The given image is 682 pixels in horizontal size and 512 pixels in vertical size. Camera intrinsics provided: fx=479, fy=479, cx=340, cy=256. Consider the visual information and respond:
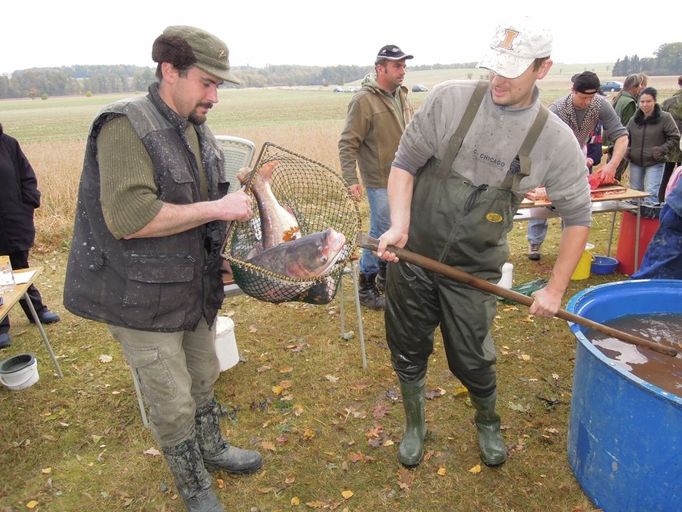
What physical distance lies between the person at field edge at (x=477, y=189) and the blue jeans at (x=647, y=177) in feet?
20.7

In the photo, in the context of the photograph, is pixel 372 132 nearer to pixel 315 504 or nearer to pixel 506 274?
pixel 506 274

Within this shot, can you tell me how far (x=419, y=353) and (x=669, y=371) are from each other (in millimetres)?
1536

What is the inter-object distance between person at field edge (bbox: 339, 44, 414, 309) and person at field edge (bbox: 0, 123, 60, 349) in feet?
11.8

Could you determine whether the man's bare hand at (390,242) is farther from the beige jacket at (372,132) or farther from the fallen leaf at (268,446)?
the beige jacket at (372,132)

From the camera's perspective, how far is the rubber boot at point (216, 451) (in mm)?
3266

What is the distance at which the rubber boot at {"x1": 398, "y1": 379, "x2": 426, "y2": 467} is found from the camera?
338cm

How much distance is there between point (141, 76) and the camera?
101 m

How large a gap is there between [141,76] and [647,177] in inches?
4348

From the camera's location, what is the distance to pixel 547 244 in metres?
7.75

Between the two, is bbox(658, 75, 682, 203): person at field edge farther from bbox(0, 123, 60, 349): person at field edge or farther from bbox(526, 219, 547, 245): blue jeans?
bbox(0, 123, 60, 349): person at field edge

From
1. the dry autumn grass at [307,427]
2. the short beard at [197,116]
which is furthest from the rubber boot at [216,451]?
the short beard at [197,116]

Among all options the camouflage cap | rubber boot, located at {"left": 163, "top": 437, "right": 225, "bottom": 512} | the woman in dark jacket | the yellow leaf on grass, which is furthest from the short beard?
the woman in dark jacket

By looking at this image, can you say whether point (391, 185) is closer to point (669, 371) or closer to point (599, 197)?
point (669, 371)

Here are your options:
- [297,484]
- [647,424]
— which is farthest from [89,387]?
[647,424]
